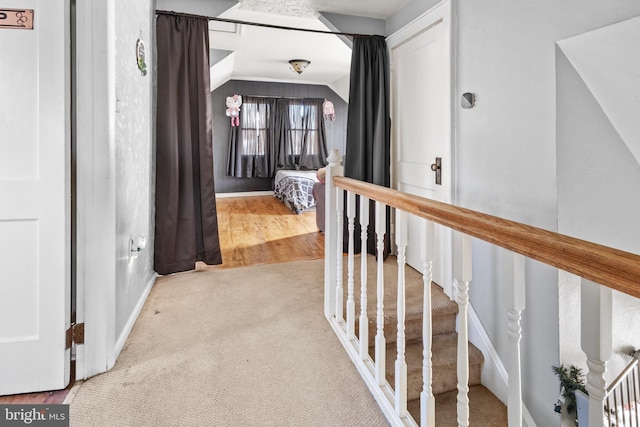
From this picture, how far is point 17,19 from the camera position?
4.84ft

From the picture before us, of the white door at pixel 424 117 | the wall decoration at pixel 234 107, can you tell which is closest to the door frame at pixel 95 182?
the white door at pixel 424 117

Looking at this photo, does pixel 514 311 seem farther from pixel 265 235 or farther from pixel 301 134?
pixel 301 134

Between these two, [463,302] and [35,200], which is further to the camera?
[35,200]

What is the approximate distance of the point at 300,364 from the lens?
177 centimetres

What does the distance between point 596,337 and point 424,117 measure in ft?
8.05

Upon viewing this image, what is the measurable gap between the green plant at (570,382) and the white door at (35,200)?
2.26 m

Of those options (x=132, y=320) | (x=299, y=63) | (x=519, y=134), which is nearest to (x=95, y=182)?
(x=132, y=320)

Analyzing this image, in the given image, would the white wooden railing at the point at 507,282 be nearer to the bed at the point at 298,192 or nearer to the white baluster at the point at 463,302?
the white baluster at the point at 463,302

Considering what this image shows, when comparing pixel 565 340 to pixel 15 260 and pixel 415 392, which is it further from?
pixel 15 260

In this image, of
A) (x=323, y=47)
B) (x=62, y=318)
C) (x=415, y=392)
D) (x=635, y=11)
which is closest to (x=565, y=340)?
(x=415, y=392)

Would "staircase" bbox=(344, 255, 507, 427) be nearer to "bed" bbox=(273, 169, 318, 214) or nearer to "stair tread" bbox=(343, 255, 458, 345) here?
"stair tread" bbox=(343, 255, 458, 345)

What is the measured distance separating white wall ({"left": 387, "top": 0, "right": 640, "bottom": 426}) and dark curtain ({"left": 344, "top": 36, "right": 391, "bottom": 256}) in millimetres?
912

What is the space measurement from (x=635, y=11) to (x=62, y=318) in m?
2.60

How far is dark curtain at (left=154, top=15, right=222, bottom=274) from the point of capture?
8.95 feet
